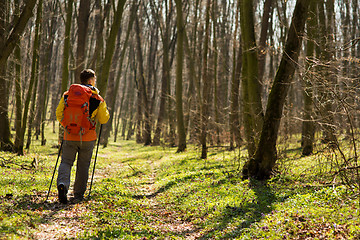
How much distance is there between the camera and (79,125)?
6395 mm

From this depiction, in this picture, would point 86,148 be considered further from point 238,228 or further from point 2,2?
point 2,2

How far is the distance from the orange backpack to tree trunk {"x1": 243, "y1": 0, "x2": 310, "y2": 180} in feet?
16.5

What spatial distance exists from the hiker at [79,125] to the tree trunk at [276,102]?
4631 mm

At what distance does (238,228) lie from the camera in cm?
561

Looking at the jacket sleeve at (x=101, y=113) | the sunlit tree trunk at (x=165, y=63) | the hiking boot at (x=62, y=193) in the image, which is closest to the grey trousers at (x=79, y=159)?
the hiking boot at (x=62, y=193)

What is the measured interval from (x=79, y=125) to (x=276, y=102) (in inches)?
212

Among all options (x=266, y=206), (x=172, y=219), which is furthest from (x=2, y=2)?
(x=266, y=206)

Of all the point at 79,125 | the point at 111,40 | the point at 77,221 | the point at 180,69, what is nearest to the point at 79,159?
the point at 79,125

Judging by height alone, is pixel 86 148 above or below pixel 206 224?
above

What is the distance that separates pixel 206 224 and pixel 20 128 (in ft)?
36.5

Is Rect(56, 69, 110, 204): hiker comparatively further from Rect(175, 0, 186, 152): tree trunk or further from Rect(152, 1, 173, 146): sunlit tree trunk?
Rect(152, 1, 173, 146): sunlit tree trunk

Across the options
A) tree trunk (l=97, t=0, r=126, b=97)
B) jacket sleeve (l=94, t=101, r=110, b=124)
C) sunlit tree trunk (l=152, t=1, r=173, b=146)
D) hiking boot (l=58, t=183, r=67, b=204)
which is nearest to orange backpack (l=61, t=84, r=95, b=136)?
jacket sleeve (l=94, t=101, r=110, b=124)

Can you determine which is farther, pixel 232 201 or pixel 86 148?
pixel 232 201

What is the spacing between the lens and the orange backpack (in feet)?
20.6
